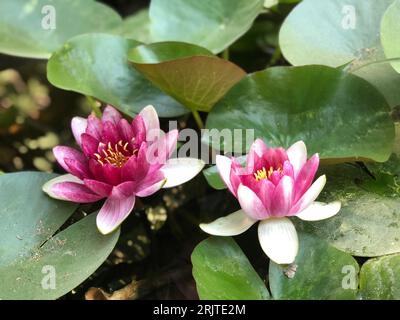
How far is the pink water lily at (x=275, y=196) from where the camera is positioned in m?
0.75

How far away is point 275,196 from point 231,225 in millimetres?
102

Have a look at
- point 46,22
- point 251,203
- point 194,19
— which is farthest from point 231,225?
point 46,22

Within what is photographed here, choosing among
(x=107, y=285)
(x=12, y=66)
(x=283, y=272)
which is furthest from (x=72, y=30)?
(x=283, y=272)

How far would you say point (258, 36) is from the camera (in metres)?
1.64

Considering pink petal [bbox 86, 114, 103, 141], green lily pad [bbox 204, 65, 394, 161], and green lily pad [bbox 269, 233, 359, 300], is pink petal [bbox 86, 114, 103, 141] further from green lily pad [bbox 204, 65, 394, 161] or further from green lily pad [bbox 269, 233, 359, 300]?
green lily pad [bbox 269, 233, 359, 300]

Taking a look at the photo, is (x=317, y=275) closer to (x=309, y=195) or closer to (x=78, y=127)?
(x=309, y=195)

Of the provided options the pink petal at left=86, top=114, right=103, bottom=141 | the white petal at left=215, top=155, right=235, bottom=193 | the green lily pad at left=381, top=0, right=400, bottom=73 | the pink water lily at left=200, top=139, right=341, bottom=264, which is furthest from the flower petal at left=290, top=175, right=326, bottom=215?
the pink petal at left=86, top=114, right=103, bottom=141

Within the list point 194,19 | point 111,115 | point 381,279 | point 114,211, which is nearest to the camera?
point 381,279

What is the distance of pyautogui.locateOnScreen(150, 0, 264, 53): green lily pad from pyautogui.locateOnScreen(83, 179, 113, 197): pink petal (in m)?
0.51

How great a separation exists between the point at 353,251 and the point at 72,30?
0.95 meters

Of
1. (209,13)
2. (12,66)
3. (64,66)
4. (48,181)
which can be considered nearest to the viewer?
(48,181)

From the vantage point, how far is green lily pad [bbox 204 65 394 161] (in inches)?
35.3

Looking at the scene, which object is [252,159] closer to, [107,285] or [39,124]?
[107,285]

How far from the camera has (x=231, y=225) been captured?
82 centimetres
